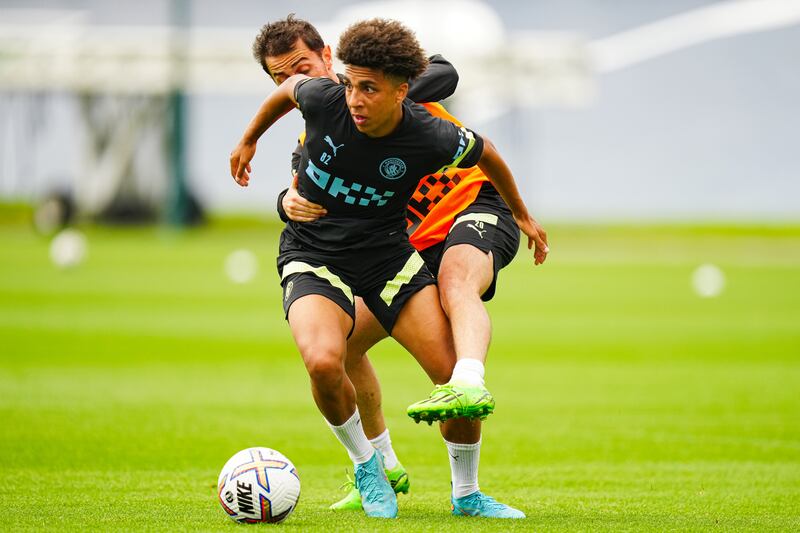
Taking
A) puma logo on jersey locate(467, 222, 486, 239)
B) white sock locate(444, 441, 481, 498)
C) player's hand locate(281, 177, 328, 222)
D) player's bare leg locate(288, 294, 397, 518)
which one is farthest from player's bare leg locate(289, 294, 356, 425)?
puma logo on jersey locate(467, 222, 486, 239)

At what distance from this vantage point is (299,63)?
698 cm

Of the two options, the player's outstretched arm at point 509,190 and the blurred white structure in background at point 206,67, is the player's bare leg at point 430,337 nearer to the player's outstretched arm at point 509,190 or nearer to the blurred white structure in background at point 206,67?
the player's outstretched arm at point 509,190

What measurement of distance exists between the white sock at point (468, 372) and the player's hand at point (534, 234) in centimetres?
89

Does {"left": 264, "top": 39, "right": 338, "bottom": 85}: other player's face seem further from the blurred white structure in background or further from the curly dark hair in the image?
the blurred white structure in background

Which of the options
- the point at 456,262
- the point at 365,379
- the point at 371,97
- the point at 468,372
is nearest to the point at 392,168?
the point at 371,97

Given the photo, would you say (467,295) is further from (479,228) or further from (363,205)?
(363,205)

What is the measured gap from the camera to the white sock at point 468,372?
6062mm

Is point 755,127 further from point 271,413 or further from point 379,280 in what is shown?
point 379,280

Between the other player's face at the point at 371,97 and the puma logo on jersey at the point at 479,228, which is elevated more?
the other player's face at the point at 371,97

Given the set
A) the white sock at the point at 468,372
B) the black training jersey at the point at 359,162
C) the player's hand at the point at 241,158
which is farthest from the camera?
the player's hand at the point at 241,158

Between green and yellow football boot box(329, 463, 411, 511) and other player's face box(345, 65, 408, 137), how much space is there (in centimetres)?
208

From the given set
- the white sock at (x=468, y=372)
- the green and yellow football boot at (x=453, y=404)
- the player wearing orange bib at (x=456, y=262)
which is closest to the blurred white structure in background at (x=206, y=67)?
the player wearing orange bib at (x=456, y=262)

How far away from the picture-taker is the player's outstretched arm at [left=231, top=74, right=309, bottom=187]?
6.65m

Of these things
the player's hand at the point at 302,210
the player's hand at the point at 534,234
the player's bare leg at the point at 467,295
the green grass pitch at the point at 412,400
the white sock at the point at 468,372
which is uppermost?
the player's hand at the point at 302,210
